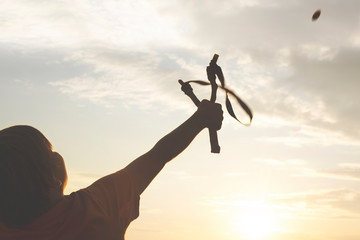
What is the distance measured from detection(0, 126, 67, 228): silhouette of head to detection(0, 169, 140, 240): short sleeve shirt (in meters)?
0.10

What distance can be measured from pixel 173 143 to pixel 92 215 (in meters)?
1.18

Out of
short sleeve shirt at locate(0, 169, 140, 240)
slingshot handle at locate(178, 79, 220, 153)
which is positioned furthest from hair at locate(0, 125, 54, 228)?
slingshot handle at locate(178, 79, 220, 153)

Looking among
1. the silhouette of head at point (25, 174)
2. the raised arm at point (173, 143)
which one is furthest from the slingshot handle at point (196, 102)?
the silhouette of head at point (25, 174)

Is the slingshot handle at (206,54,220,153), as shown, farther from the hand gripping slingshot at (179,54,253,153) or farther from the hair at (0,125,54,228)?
the hair at (0,125,54,228)

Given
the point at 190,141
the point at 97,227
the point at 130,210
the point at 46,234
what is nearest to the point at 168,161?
the point at 190,141

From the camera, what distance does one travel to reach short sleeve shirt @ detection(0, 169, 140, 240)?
11.3 feet

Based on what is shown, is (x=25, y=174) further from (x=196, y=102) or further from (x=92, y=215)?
(x=196, y=102)

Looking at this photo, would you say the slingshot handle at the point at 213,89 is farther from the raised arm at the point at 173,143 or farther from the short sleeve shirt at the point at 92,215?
the short sleeve shirt at the point at 92,215

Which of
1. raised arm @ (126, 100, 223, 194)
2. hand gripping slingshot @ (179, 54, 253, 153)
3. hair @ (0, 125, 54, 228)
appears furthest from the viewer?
hand gripping slingshot @ (179, 54, 253, 153)

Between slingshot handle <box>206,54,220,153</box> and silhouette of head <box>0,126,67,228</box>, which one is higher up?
slingshot handle <box>206,54,220,153</box>

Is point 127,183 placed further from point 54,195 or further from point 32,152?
point 32,152

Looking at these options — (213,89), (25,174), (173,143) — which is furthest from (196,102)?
(25,174)

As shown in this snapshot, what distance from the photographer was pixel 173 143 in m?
4.32

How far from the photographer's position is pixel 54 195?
11.3ft
